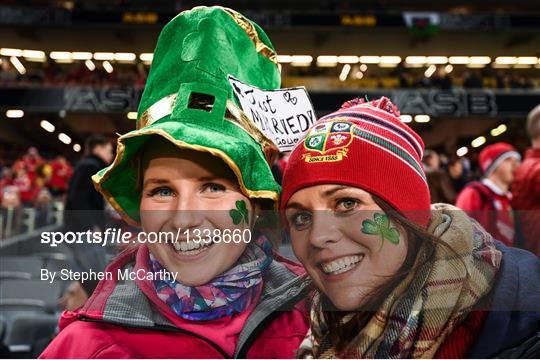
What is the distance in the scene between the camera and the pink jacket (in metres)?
0.67

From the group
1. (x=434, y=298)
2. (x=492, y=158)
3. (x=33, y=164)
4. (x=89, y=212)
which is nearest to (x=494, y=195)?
(x=492, y=158)

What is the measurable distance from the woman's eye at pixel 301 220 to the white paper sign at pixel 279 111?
159 millimetres

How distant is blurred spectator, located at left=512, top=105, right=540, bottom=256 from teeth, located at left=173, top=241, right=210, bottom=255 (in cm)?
34

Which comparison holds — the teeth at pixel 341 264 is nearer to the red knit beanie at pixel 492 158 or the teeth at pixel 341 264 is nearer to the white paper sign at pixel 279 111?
the white paper sign at pixel 279 111

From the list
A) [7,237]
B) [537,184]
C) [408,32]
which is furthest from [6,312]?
[408,32]

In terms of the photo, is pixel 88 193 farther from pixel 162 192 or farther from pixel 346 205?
pixel 346 205

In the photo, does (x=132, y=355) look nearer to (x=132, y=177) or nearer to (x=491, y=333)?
(x=132, y=177)

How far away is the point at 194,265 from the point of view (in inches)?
26.4

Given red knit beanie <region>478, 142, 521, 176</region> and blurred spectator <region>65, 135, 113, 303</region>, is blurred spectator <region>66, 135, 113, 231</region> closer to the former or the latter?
blurred spectator <region>65, 135, 113, 303</region>

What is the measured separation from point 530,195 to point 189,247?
0.81 meters

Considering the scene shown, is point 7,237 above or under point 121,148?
under

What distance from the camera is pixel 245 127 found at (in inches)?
30.5

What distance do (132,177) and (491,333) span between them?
46 centimetres

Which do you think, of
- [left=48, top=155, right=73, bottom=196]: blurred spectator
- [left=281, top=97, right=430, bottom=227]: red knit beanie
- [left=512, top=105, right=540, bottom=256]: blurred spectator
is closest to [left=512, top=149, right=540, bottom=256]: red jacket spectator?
[left=512, top=105, right=540, bottom=256]: blurred spectator
